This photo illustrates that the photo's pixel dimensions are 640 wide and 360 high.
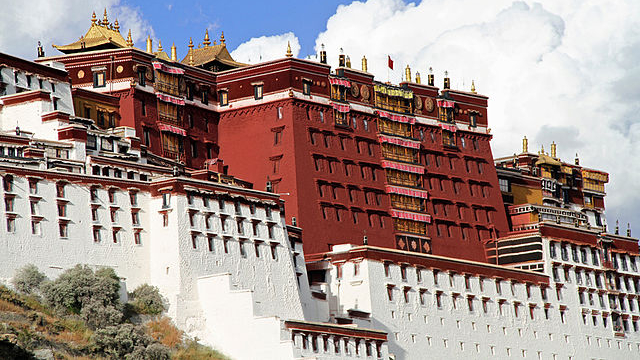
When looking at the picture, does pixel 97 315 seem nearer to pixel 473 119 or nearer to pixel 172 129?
pixel 172 129

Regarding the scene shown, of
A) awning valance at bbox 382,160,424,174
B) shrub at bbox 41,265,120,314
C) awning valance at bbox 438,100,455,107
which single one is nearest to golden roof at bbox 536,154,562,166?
awning valance at bbox 438,100,455,107

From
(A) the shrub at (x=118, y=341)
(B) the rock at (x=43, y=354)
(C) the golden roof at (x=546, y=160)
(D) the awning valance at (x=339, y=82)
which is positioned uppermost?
(D) the awning valance at (x=339, y=82)

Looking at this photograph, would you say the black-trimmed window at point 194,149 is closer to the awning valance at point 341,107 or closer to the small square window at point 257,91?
the small square window at point 257,91

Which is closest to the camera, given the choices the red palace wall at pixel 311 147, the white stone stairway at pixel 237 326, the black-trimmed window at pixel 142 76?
the white stone stairway at pixel 237 326

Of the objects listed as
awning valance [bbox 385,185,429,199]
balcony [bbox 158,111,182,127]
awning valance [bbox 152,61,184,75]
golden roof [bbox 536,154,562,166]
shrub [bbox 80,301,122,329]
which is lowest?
shrub [bbox 80,301,122,329]

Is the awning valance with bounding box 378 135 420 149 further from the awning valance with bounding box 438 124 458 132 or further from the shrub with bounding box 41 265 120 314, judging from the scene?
the shrub with bounding box 41 265 120 314

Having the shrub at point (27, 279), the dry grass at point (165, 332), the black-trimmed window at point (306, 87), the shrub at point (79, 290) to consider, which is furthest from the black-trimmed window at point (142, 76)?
the shrub at point (27, 279)

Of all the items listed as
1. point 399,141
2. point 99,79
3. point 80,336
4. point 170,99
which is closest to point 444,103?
point 399,141

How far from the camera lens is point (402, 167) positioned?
13025 cm

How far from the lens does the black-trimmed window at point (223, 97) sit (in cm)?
12656

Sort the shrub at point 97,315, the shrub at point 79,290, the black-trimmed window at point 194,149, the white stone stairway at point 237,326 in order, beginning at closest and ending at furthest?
1. the shrub at point 79,290
2. the shrub at point 97,315
3. the white stone stairway at point 237,326
4. the black-trimmed window at point 194,149

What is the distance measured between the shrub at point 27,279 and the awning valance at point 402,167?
152 ft

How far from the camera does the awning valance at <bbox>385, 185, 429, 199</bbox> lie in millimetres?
128375

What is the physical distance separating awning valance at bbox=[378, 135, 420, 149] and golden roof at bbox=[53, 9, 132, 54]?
25.9m
